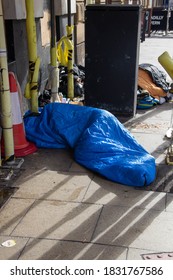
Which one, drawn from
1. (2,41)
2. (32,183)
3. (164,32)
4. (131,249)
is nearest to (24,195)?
(32,183)

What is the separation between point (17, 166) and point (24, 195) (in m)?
0.63

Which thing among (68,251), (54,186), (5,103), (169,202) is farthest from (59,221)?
(5,103)

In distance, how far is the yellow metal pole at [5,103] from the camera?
3977 mm

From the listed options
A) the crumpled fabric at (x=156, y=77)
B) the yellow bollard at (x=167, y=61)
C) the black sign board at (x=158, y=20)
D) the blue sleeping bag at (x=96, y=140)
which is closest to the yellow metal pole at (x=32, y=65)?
Answer: the blue sleeping bag at (x=96, y=140)

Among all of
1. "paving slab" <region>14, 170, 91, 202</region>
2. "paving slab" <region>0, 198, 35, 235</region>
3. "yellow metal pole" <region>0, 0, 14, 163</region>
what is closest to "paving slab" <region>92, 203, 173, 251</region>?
"paving slab" <region>14, 170, 91, 202</region>

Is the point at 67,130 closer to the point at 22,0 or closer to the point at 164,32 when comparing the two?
the point at 22,0

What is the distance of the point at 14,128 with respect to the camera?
15.3 feet

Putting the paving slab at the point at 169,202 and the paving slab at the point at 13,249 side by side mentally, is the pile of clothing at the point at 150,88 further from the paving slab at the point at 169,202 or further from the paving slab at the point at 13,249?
the paving slab at the point at 13,249

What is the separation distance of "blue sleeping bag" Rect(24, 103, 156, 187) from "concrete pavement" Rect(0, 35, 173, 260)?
0.14 m

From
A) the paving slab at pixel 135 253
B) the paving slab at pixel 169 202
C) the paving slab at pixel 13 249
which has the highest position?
the paving slab at pixel 169 202

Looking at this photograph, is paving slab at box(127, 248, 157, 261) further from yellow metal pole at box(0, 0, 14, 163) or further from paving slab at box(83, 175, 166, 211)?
yellow metal pole at box(0, 0, 14, 163)

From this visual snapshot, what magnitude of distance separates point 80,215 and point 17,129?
1698 mm

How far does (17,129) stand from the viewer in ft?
15.4

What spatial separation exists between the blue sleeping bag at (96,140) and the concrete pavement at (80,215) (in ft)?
0.45
